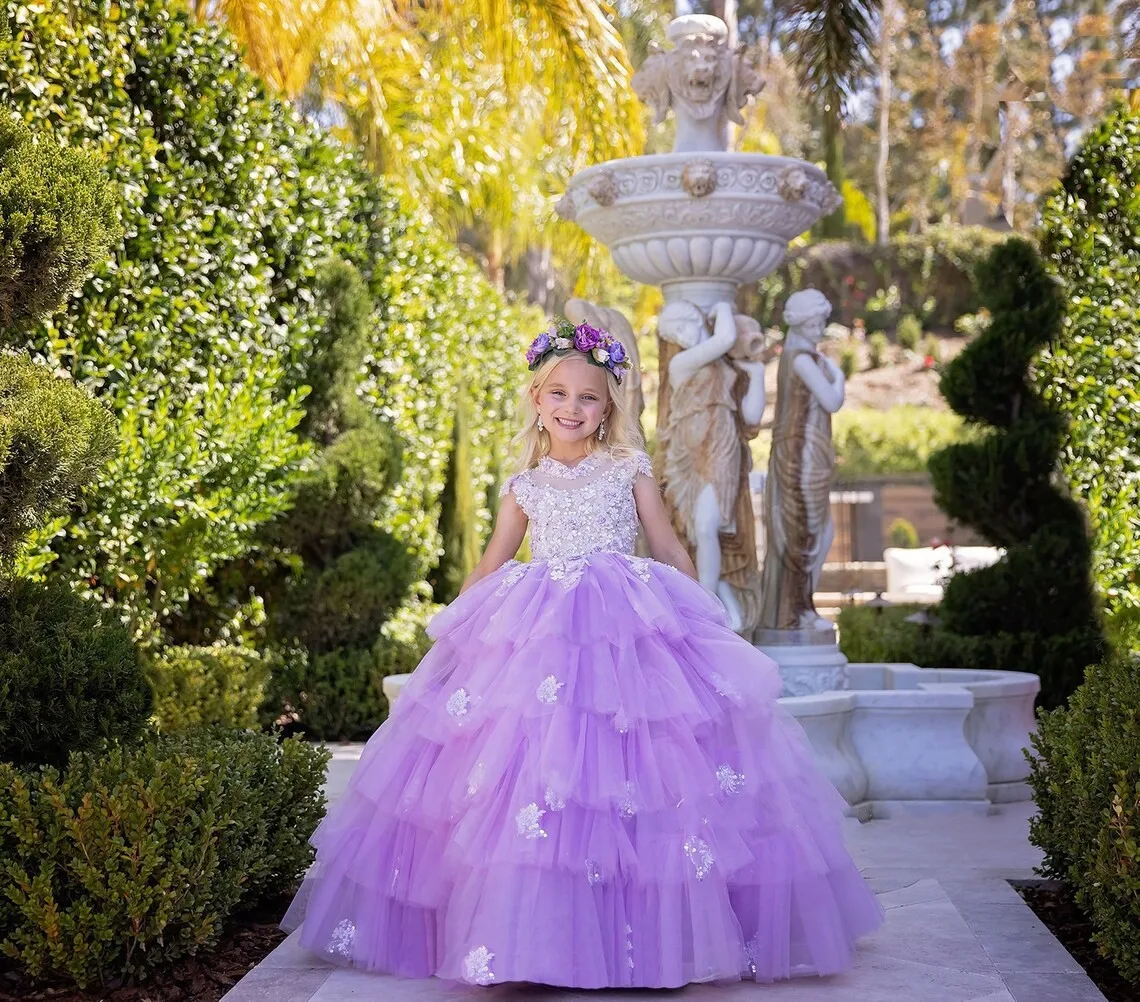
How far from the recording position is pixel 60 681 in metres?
4.21

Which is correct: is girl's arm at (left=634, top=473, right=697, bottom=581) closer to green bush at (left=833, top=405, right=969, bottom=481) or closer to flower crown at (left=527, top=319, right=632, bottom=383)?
flower crown at (left=527, top=319, right=632, bottom=383)

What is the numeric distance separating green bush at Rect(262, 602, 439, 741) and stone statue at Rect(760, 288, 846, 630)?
2.79 metres

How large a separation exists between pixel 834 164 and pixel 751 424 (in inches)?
890

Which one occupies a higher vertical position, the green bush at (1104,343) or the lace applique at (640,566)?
the green bush at (1104,343)

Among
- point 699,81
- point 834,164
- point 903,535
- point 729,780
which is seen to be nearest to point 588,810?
point 729,780

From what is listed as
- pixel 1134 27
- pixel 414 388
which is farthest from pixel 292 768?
pixel 1134 27

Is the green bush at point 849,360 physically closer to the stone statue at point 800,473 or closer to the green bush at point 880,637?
the green bush at point 880,637

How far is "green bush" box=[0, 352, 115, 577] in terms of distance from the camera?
Result: 4152 millimetres

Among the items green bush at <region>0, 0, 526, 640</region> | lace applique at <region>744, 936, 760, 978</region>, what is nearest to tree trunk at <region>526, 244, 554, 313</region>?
green bush at <region>0, 0, 526, 640</region>

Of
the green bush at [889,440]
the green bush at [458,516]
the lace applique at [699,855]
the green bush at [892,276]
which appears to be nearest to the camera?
the lace applique at [699,855]

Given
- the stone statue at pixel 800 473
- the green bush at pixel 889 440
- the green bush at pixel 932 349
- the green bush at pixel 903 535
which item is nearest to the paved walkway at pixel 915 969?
the stone statue at pixel 800 473

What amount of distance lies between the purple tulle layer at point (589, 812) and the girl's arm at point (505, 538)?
20cm

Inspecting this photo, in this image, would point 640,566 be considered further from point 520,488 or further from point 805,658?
point 805,658

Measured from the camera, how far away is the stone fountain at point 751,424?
21.0ft
